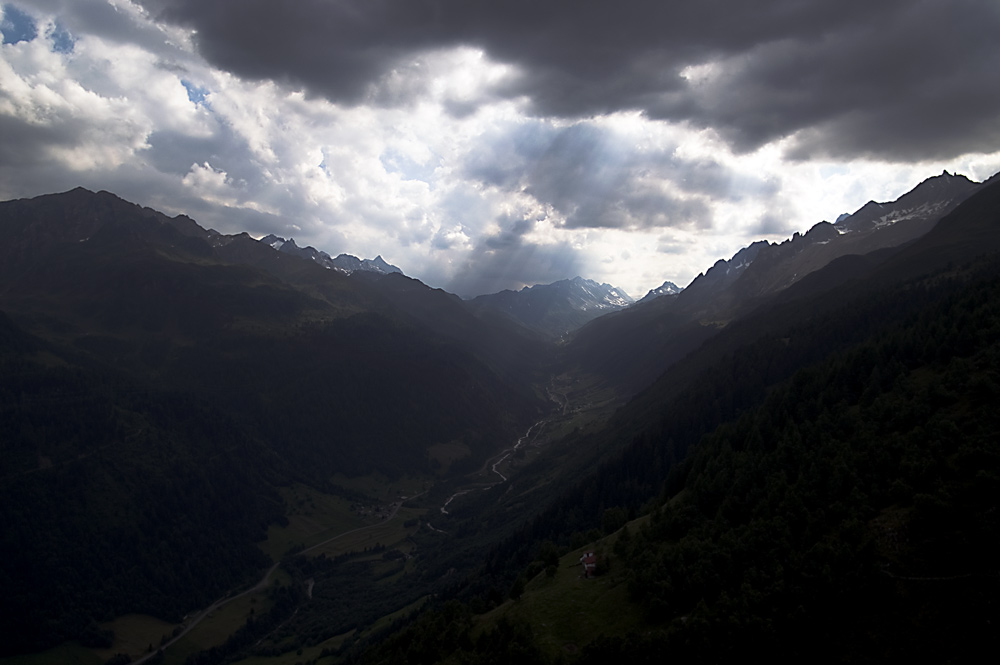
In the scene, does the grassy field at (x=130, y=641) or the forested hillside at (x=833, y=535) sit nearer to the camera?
the forested hillside at (x=833, y=535)

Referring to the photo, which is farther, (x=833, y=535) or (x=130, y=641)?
(x=130, y=641)

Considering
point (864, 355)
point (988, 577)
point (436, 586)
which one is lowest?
point (436, 586)

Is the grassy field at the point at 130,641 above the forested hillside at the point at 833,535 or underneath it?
underneath

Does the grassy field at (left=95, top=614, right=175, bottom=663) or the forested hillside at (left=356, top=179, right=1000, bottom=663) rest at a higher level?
the forested hillside at (left=356, top=179, right=1000, bottom=663)

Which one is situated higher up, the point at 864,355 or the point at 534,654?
the point at 864,355

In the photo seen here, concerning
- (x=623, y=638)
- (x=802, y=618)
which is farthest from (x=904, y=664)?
(x=623, y=638)

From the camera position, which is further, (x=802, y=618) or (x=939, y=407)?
(x=939, y=407)

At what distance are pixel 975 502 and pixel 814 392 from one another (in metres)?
55.3

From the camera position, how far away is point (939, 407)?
253ft

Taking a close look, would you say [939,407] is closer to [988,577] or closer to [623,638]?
[988,577]

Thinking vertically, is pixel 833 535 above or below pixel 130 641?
above

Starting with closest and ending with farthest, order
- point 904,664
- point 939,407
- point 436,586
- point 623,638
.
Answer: point 904,664 → point 623,638 → point 939,407 → point 436,586

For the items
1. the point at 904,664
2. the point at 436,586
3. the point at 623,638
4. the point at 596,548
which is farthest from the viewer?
the point at 436,586

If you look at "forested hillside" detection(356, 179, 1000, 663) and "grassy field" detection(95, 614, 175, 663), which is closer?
"forested hillside" detection(356, 179, 1000, 663)
